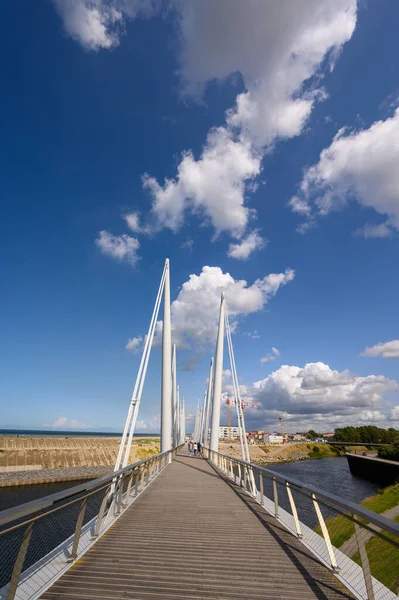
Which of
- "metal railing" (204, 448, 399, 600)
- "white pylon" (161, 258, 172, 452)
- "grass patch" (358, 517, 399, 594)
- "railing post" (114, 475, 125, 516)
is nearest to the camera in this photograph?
"metal railing" (204, 448, 399, 600)

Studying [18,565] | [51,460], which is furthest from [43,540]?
[51,460]

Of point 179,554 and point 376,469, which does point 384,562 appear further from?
point 376,469

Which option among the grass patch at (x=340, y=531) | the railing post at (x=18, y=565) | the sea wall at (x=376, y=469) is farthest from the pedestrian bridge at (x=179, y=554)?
the sea wall at (x=376, y=469)

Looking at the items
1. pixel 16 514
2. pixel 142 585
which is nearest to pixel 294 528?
pixel 142 585

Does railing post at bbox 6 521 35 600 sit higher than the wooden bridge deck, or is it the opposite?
railing post at bbox 6 521 35 600

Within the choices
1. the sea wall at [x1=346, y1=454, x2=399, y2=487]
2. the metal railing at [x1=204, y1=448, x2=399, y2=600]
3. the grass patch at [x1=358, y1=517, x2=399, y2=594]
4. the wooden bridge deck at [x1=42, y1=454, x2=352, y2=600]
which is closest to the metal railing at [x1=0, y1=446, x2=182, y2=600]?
the wooden bridge deck at [x1=42, y1=454, x2=352, y2=600]

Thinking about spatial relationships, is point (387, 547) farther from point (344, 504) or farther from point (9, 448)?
point (9, 448)

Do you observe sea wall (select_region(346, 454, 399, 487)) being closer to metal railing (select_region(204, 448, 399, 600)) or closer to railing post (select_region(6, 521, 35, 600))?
metal railing (select_region(204, 448, 399, 600))

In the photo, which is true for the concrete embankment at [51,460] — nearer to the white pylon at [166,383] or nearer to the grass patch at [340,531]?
the white pylon at [166,383]

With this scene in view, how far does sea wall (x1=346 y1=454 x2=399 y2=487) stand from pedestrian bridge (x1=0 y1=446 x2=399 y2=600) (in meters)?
44.2

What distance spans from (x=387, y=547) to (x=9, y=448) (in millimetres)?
45468

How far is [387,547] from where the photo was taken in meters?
7.47

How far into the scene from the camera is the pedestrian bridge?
11.2 ft

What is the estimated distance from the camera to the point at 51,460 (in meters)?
40.8
